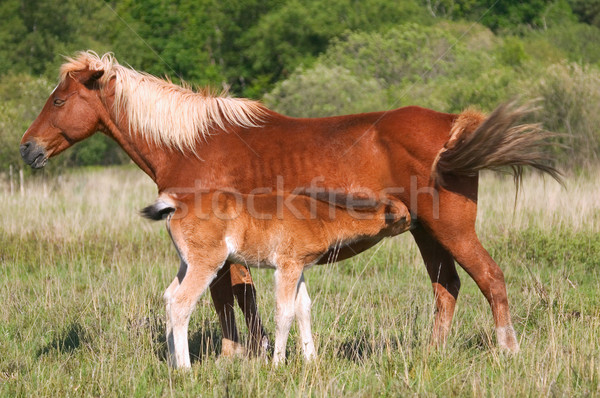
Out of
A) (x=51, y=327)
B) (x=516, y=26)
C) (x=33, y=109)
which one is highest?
(x=516, y=26)

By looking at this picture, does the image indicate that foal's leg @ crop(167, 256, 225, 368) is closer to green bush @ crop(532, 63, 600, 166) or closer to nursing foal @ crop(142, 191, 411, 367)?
nursing foal @ crop(142, 191, 411, 367)

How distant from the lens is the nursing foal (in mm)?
4949

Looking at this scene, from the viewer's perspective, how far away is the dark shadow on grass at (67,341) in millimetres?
5621

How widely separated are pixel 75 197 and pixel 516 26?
1727 inches

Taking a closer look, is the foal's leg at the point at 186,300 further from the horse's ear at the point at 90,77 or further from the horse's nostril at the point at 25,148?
the horse's nostril at the point at 25,148

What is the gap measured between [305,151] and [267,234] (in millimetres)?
885

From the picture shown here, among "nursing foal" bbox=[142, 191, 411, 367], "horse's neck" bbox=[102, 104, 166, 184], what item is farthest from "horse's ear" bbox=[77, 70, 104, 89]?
"nursing foal" bbox=[142, 191, 411, 367]

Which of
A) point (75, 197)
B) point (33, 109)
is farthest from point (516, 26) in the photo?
point (75, 197)

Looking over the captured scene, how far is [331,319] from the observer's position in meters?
6.29

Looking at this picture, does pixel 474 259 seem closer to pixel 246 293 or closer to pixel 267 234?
pixel 267 234

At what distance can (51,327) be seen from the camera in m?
6.27

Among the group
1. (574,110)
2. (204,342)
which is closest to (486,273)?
(204,342)

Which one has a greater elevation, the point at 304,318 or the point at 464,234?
the point at 464,234

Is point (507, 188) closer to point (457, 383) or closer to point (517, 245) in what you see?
point (517, 245)
